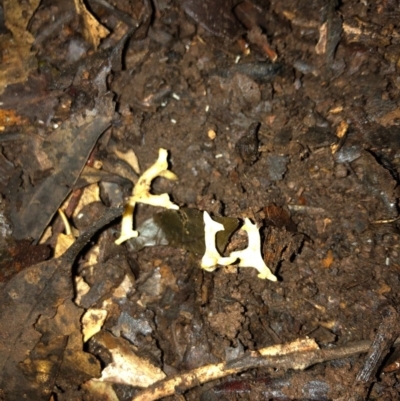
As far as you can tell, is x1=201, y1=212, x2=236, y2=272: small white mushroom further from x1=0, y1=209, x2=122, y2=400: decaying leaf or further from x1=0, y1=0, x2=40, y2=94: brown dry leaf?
x1=0, y1=0, x2=40, y2=94: brown dry leaf

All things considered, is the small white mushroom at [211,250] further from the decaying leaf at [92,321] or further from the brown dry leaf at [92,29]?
the brown dry leaf at [92,29]

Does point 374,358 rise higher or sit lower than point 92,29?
lower

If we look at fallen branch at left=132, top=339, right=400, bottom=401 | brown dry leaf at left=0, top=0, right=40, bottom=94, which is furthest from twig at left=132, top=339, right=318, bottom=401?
brown dry leaf at left=0, top=0, right=40, bottom=94

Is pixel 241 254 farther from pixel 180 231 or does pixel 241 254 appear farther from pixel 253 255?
pixel 180 231

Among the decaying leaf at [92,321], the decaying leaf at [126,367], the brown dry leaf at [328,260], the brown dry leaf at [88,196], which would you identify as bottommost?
the decaying leaf at [126,367]

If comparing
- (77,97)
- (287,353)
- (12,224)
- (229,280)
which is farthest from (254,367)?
(77,97)

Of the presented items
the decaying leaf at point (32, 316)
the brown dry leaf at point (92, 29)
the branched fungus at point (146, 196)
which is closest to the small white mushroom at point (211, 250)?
the branched fungus at point (146, 196)

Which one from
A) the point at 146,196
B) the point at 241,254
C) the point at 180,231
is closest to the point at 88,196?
the point at 146,196
